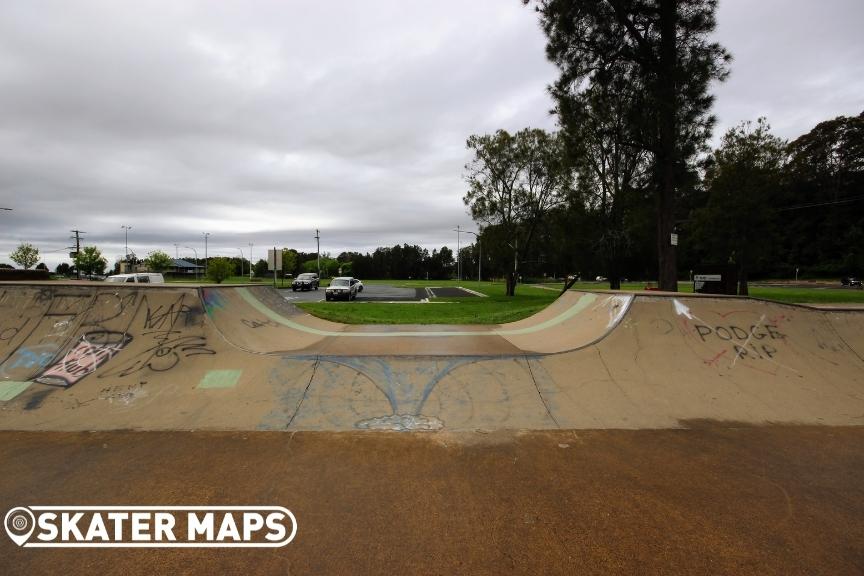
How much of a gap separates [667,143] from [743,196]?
11953 millimetres

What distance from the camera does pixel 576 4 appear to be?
473 inches

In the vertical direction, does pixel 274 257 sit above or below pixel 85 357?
above

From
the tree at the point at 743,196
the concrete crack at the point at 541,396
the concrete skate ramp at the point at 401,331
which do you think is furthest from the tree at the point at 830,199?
the concrete crack at the point at 541,396

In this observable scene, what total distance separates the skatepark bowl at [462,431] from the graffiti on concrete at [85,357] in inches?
1.4

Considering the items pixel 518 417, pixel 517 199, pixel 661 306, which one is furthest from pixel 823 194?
pixel 518 417

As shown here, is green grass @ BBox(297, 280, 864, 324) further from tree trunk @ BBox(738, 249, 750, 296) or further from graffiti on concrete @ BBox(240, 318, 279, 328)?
graffiti on concrete @ BBox(240, 318, 279, 328)

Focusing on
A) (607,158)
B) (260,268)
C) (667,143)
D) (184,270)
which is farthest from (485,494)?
(184,270)

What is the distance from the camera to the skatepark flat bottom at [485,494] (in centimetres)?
246

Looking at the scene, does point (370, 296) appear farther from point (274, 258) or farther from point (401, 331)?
point (401, 331)

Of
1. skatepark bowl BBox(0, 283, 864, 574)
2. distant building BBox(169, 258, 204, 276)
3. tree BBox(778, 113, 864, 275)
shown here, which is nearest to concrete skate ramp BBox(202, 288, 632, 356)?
skatepark bowl BBox(0, 283, 864, 574)

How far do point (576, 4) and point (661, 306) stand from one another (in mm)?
10089

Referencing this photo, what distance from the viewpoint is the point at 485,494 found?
321 centimetres

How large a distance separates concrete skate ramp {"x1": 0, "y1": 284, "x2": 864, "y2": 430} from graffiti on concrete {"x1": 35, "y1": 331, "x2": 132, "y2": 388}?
2 centimetres

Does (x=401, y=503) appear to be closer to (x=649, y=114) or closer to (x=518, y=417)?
(x=518, y=417)
